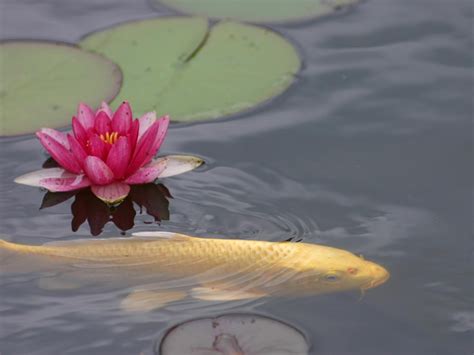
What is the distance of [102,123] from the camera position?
3.00m

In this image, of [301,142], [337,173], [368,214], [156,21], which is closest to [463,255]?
[368,214]

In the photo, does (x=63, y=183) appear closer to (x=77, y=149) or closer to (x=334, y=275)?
(x=77, y=149)

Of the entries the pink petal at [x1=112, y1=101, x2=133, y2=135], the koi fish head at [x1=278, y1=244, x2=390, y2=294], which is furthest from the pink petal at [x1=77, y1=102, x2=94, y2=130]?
the koi fish head at [x1=278, y1=244, x2=390, y2=294]

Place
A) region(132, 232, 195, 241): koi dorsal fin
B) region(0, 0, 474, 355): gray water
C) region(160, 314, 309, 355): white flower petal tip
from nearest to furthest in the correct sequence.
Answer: region(160, 314, 309, 355): white flower petal tip, region(0, 0, 474, 355): gray water, region(132, 232, 195, 241): koi dorsal fin

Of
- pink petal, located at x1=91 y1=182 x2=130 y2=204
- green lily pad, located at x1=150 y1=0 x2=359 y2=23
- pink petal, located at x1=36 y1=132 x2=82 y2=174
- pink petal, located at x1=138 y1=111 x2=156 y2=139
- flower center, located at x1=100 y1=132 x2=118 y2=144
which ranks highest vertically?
green lily pad, located at x1=150 y1=0 x2=359 y2=23

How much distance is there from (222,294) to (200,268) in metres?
0.11

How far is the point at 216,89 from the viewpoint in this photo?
3496 mm

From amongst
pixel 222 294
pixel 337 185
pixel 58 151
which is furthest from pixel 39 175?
pixel 337 185

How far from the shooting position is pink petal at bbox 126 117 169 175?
9.76 ft

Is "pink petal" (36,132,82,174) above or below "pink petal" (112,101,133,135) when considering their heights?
below

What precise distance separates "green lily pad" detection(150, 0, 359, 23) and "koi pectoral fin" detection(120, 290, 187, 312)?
191 cm

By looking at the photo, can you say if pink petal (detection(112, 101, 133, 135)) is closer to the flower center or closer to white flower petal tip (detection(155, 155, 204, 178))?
the flower center

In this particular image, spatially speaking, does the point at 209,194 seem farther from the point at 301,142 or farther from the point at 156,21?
the point at 156,21

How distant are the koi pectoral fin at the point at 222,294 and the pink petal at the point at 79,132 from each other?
78cm
